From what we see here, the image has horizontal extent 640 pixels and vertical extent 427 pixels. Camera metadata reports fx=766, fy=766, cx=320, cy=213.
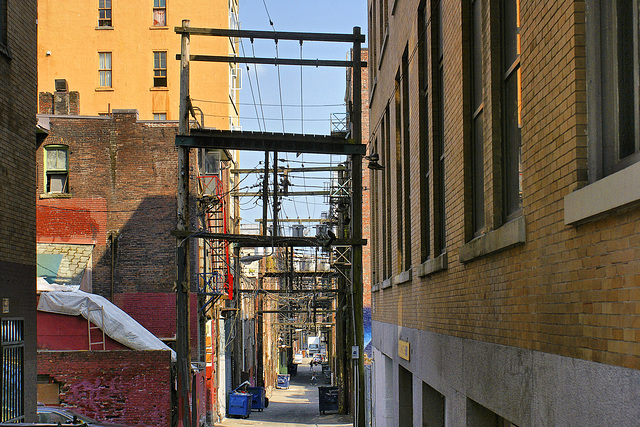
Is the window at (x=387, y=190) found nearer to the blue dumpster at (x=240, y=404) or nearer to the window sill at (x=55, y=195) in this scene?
the window sill at (x=55, y=195)

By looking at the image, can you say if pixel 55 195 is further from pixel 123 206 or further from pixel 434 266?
pixel 434 266

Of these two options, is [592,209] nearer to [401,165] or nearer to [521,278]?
[521,278]

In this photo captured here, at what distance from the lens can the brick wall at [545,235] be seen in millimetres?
4180

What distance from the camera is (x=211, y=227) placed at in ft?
101

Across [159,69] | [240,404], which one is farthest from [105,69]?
[240,404]

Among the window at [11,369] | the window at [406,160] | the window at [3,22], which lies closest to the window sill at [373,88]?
the window at [406,160]

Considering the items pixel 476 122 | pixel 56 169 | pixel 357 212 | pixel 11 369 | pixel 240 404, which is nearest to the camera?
pixel 476 122

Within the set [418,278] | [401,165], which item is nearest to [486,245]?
[418,278]

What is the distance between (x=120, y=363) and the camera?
77.5ft

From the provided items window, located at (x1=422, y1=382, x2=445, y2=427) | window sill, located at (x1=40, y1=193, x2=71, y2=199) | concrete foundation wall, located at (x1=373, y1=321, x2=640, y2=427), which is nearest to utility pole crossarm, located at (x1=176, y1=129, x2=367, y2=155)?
concrete foundation wall, located at (x1=373, y1=321, x2=640, y2=427)

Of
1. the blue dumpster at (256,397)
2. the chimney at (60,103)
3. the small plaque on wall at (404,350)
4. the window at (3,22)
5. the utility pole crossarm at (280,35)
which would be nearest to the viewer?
the window at (3,22)

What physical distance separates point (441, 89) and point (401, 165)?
4.66m

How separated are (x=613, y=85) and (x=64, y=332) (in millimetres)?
23231

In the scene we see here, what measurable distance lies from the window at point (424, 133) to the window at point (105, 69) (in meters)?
30.9
